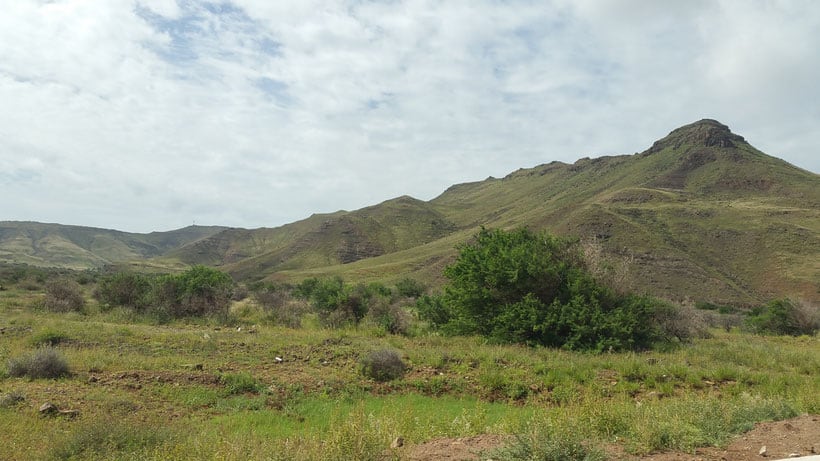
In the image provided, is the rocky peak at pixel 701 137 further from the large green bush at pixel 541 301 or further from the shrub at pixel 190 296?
the shrub at pixel 190 296

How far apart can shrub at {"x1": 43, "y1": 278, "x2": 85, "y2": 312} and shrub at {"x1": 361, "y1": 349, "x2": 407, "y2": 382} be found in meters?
23.2

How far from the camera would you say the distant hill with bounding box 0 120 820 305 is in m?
59.1

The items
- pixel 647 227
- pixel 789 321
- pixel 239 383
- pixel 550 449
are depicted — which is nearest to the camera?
pixel 550 449

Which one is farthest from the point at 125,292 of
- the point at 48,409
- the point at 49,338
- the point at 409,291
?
the point at 409,291

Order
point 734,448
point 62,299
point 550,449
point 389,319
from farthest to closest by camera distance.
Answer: point 62,299, point 389,319, point 734,448, point 550,449

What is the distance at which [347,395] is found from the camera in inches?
470

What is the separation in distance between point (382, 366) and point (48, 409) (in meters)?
7.76

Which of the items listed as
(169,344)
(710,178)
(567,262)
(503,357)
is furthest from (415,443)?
(710,178)

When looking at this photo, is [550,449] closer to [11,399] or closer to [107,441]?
[107,441]

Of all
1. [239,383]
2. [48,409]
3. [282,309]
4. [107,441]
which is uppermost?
[107,441]

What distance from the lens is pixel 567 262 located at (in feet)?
68.6

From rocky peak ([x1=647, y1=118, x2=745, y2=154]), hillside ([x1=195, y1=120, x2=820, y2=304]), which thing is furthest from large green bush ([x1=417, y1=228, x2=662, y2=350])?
rocky peak ([x1=647, y1=118, x2=745, y2=154])

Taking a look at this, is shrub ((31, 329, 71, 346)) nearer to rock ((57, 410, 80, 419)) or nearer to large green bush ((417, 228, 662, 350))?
rock ((57, 410, 80, 419))

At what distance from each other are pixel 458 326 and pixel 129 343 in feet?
42.4
